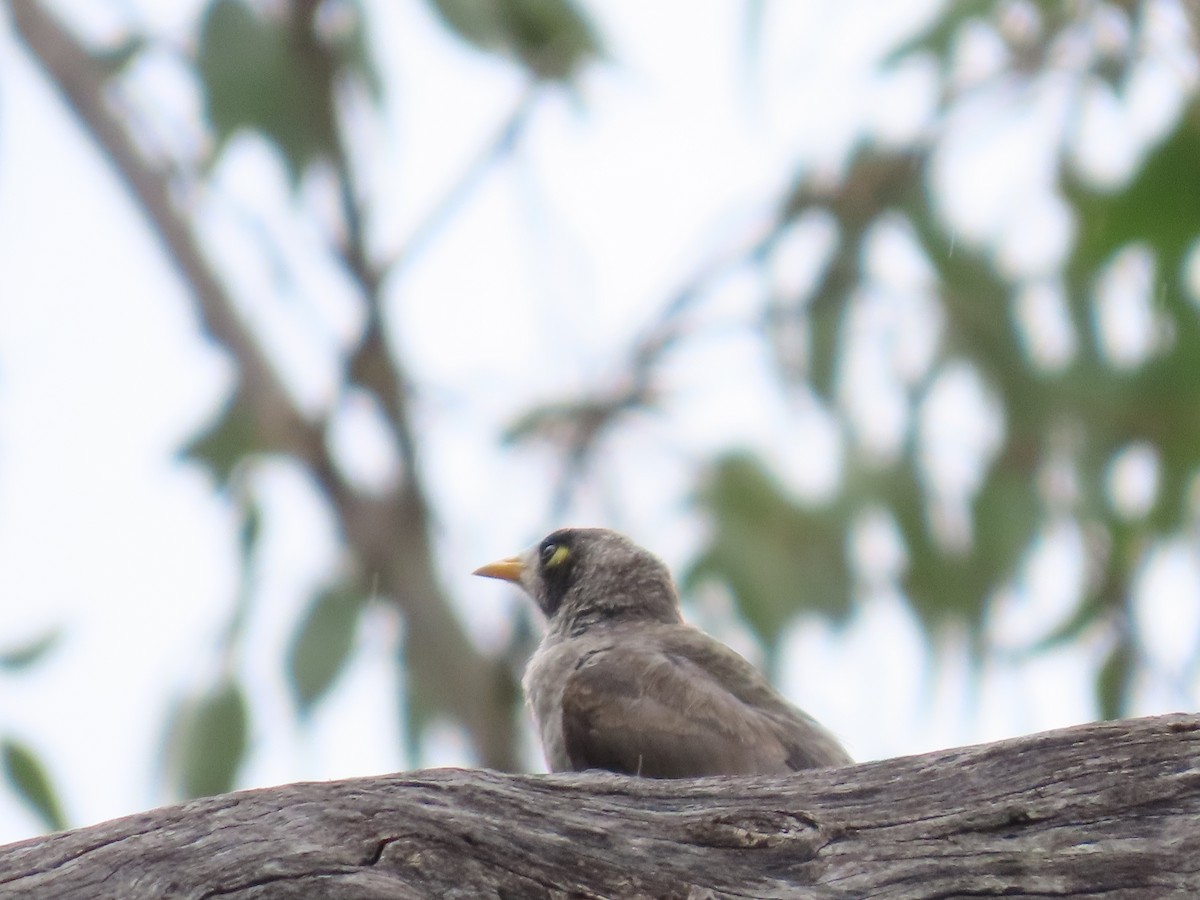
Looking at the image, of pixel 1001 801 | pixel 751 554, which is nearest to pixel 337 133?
pixel 751 554

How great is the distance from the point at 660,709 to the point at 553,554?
5.38 feet

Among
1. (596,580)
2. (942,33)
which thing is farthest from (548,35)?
(596,580)

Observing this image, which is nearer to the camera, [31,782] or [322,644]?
[31,782]

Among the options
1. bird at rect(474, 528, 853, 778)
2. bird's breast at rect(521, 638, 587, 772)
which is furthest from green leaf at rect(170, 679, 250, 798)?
bird's breast at rect(521, 638, 587, 772)

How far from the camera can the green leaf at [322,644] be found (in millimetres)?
7758

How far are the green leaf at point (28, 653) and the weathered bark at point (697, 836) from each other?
7.70 ft

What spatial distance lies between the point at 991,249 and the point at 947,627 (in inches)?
76.3

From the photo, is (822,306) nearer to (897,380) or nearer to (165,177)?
(897,380)

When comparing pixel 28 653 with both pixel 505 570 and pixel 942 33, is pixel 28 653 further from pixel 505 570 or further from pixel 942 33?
pixel 942 33

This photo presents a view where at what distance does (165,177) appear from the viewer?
891cm

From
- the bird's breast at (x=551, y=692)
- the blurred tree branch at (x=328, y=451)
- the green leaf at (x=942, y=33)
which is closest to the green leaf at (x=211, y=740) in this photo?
the blurred tree branch at (x=328, y=451)

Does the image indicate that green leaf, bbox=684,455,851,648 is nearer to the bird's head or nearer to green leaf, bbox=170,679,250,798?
green leaf, bbox=170,679,250,798

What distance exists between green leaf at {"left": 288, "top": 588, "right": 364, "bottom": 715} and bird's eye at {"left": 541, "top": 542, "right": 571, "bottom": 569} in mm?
2419

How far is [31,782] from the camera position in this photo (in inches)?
203
